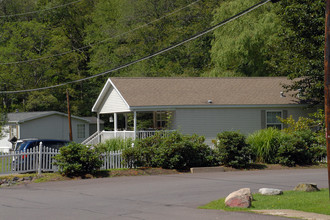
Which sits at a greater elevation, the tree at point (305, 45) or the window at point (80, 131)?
the tree at point (305, 45)

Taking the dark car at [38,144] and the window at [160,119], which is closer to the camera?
the dark car at [38,144]

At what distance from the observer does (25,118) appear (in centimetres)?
4312

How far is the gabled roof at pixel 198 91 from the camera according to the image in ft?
92.8

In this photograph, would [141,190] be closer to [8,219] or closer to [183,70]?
[8,219]

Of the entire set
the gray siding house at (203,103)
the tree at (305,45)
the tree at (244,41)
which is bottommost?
the gray siding house at (203,103)

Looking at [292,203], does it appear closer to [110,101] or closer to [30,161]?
[30,161]

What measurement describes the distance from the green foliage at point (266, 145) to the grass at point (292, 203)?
A: 10.7 metres

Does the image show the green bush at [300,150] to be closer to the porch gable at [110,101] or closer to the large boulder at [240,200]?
the porch gable at [110,101]

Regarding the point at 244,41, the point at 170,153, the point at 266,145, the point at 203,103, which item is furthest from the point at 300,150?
the point at 244,41

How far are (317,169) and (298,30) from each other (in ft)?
Answer: 27.4

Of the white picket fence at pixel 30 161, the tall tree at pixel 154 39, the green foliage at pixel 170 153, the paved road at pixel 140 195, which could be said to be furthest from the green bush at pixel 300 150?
the tall tree at pixel 154 39

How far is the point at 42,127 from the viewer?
44375mm

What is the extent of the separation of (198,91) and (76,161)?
11521mm

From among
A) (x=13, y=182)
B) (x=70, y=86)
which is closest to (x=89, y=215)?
(x=13, y=182)
